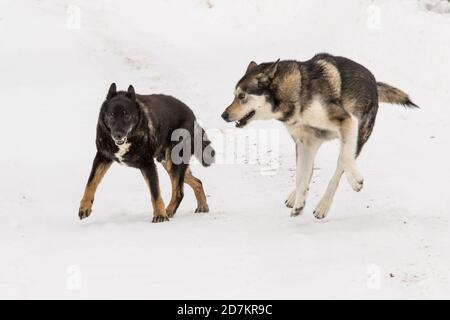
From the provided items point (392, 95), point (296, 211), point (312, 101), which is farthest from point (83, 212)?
point (392, 95)

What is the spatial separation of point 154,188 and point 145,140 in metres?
0.54

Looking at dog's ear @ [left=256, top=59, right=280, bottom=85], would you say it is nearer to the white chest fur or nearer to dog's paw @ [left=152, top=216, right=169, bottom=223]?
the white chest fur

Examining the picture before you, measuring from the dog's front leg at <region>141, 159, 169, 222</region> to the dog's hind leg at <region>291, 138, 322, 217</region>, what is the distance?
58.1 inches

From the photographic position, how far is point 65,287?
548cm

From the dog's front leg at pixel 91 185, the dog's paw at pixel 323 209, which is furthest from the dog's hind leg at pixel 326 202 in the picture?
the dog's front leg at pixel 91 185

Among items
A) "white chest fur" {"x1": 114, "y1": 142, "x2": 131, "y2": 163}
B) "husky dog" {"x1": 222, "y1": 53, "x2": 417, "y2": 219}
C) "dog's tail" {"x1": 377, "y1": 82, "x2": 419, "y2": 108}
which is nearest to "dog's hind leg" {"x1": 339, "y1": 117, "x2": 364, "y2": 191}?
"husky dog" {"x1": 222, "y1": 53, "x2": 417, "y2": 219}

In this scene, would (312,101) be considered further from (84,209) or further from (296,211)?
(84,209)

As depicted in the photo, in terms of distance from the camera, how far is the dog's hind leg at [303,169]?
785cm

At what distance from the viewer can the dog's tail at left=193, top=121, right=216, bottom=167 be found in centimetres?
880

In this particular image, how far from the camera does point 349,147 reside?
7305mm

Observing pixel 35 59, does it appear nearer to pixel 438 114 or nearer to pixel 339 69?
pixel 438 114

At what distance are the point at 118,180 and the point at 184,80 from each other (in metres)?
5.25

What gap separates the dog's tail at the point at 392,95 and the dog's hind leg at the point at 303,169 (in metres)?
1.13
